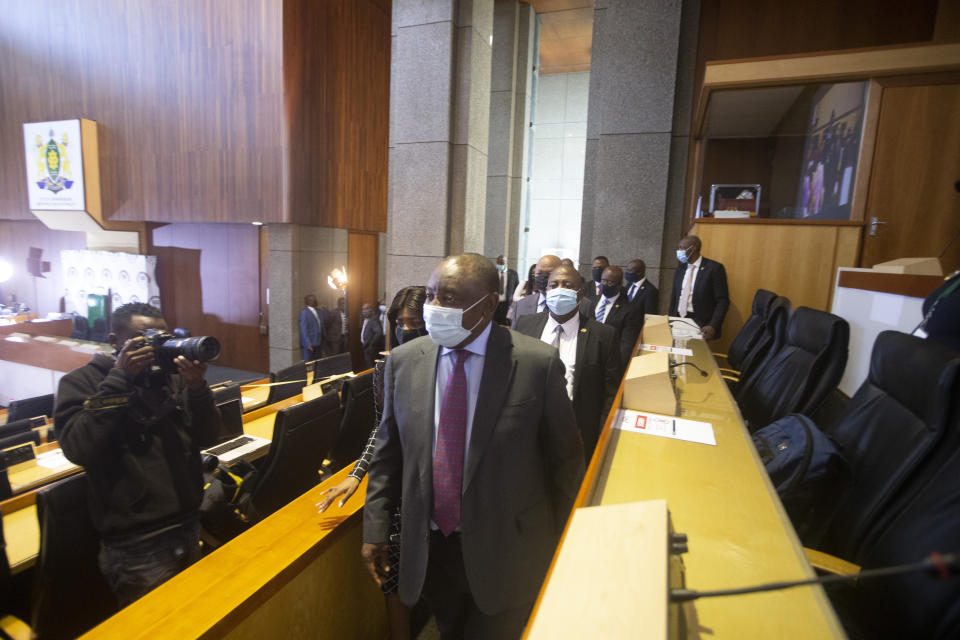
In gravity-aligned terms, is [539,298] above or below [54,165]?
below

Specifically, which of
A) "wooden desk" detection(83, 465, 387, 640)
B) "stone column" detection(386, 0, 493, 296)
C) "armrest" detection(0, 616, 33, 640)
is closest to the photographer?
"armrest" detection(0, 616, 33, 640)

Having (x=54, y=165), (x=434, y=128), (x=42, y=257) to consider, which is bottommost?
(x=42, y=257)

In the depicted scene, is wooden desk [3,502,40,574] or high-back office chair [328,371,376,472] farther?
high-back office chair [328,371,376,472]

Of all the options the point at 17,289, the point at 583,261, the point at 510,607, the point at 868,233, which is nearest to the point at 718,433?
the point at 510,607

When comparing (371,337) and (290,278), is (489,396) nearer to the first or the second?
(371,337)

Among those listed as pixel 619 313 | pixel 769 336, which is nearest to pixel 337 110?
pixel 619 313

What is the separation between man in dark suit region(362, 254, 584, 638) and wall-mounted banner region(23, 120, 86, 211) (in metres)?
10.5

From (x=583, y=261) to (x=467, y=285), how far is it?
19.3ft

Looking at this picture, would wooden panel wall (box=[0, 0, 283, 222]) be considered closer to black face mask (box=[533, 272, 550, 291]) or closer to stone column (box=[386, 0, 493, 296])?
stone column (box=[386, 0, 493, 296])

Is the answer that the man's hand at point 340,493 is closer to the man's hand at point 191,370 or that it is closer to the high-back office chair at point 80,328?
the man's hand at point 191,370

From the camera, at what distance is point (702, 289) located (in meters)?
4.04

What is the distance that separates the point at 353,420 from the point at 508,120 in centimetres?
821

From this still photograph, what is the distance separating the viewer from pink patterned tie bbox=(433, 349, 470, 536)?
4.42ft

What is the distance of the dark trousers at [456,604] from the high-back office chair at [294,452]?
1.11 metres
